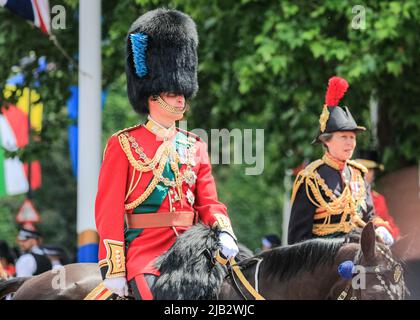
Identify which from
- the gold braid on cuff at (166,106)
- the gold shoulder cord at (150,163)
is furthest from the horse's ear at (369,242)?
the gold braid on cuff at (166,106)

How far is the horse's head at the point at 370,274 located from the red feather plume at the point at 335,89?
1734mm

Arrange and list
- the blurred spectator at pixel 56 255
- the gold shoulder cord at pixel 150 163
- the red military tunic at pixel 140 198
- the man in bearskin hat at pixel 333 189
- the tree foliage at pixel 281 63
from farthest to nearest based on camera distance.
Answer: the blurred spectator at pixel 56 255
the tree foliage at pixel 281 63
the man in bearskin hat at pixel 333 189
the gold shoulder cord at pixel 150 163
the red military tunic at pixel 140 198

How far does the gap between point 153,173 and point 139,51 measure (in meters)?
0.63

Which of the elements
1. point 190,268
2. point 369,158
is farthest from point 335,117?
point 369,158

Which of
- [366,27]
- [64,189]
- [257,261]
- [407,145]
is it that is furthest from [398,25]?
[64,189]

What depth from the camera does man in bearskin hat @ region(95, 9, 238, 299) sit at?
496 cm

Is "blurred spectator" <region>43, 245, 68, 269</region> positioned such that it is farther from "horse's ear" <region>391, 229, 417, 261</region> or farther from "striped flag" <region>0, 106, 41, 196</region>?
"horse's ear" <region>391, 229, 417, 261</region>

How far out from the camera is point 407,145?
11.6 metres

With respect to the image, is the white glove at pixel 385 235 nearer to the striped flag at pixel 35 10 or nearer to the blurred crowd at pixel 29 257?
the blurred crowd at pixel 29 257

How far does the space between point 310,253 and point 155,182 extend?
88 centimetres

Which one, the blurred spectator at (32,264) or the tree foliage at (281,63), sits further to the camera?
the tree foliage at (281,63)

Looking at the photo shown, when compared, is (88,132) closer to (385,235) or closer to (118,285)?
(385,235)

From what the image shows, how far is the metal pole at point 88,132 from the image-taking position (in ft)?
28.6

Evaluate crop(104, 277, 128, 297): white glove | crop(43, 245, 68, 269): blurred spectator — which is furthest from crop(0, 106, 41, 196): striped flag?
crop(104, 277, 128, 297): white glove
